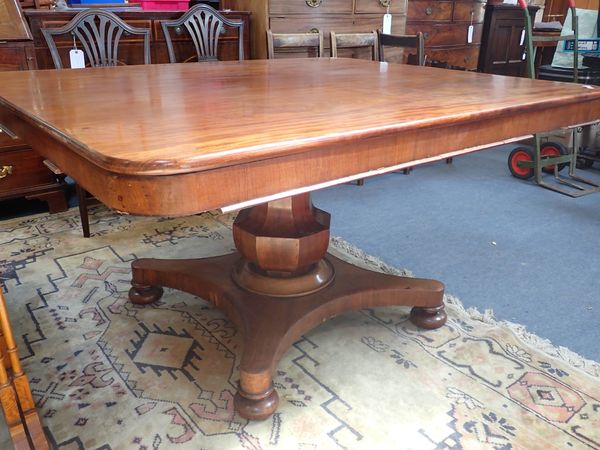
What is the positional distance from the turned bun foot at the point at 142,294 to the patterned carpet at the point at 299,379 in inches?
1.2

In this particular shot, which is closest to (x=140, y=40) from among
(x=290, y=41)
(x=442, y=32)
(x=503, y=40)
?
(x=290, y=41)

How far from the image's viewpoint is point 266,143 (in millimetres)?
718

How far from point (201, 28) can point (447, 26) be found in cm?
209

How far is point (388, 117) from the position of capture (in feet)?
2.94

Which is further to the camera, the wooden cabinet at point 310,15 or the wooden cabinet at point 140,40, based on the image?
the wooden cabinet at point 310,15

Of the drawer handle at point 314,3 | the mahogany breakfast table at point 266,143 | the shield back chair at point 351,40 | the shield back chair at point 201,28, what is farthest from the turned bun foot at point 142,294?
the drawer handle at point 314,3

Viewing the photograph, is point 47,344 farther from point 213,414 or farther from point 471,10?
point 471,10

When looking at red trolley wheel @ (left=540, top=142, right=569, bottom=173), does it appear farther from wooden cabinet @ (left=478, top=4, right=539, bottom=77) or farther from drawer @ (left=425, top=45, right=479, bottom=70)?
wooden cabinet @ (left=478, top=4, right=539, bottom=77)

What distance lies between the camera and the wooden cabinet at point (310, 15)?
9.47 feet

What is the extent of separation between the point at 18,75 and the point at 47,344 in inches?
30.1

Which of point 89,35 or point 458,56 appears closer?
point 89,35

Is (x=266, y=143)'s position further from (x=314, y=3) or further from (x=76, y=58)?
(x=314, y=3)

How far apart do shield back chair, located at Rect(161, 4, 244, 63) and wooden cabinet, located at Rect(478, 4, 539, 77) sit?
2259mm

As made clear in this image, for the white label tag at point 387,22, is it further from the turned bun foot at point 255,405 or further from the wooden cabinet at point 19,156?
the turned bun foot at point 255,405
